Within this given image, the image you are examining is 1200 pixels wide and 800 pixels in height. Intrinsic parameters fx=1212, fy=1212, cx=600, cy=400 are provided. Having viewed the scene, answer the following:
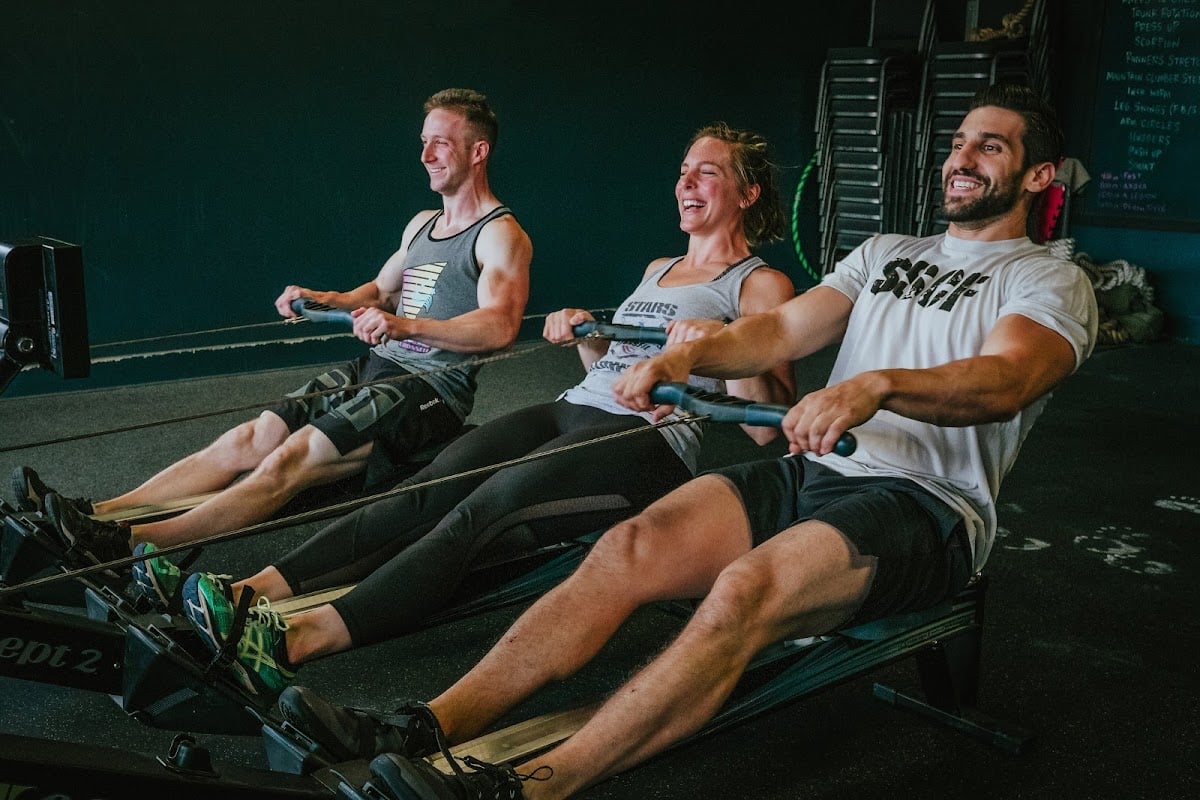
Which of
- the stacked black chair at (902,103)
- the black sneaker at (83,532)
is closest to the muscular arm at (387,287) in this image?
the black sneaker at (83,532)

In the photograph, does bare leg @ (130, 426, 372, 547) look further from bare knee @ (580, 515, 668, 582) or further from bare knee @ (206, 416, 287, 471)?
bare knee @ (580, 515, 668, 582)

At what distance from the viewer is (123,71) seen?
16.0 feet

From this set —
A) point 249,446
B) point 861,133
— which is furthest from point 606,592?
point 861,133

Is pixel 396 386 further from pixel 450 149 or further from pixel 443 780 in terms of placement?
pixel 443 780

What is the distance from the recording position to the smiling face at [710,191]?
2721 mm

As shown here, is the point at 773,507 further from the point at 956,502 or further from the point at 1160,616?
the point at 1160,616

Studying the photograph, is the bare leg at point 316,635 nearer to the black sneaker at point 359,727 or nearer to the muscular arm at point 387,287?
the black sneaker at point 359,727

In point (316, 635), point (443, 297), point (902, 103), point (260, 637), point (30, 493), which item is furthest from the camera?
point (902, 103)

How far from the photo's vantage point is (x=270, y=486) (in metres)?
2.67

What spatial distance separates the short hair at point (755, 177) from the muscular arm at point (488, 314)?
496 mm

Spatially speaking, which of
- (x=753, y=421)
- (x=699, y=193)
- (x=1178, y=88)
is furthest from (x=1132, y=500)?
(x=1178, y=88)

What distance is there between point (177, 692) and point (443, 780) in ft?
1.96

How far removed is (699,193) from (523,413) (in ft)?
2.09

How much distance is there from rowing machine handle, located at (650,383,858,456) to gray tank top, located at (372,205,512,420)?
1.02m
